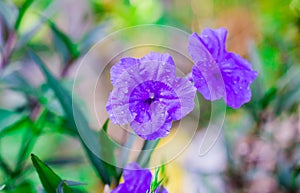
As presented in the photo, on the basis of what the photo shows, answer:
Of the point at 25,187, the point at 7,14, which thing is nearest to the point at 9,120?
the point at 25,187

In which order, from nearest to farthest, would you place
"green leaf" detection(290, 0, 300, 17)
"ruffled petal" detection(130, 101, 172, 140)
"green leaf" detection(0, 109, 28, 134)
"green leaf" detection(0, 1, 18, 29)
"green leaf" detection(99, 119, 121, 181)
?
"ruffled petal" detection(130, 101, 172, 140) → "green leaf" detection(99, 119, 121, 181) → "green leaf" detection(0, 109, 28, 134) → "green leaf" detection(0, 1, 18, 29) → "green leaf" detection(290, 0, 300, 17)

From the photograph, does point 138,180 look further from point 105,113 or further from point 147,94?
point 105,113

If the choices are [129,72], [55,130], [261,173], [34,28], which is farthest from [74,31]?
[129,72]

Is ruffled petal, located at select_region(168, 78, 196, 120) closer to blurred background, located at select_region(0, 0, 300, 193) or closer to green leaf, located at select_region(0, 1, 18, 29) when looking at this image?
blurred background, located at select_region(0, 0, 300, 193)

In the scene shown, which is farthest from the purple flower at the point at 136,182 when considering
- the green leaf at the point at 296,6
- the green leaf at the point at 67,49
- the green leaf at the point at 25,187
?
the green leaf at the point at 296,6

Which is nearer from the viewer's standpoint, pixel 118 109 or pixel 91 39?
pixel 118 109

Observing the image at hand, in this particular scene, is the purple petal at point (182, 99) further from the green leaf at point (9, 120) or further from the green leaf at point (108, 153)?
the green leaf at point (9, 120)

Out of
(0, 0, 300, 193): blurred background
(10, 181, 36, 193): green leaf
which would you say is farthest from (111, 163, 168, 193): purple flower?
(10, 181, 36, 193): green leaf

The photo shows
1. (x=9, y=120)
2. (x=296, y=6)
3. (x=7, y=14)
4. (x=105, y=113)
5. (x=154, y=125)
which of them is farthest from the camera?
(x=296, y=6)
